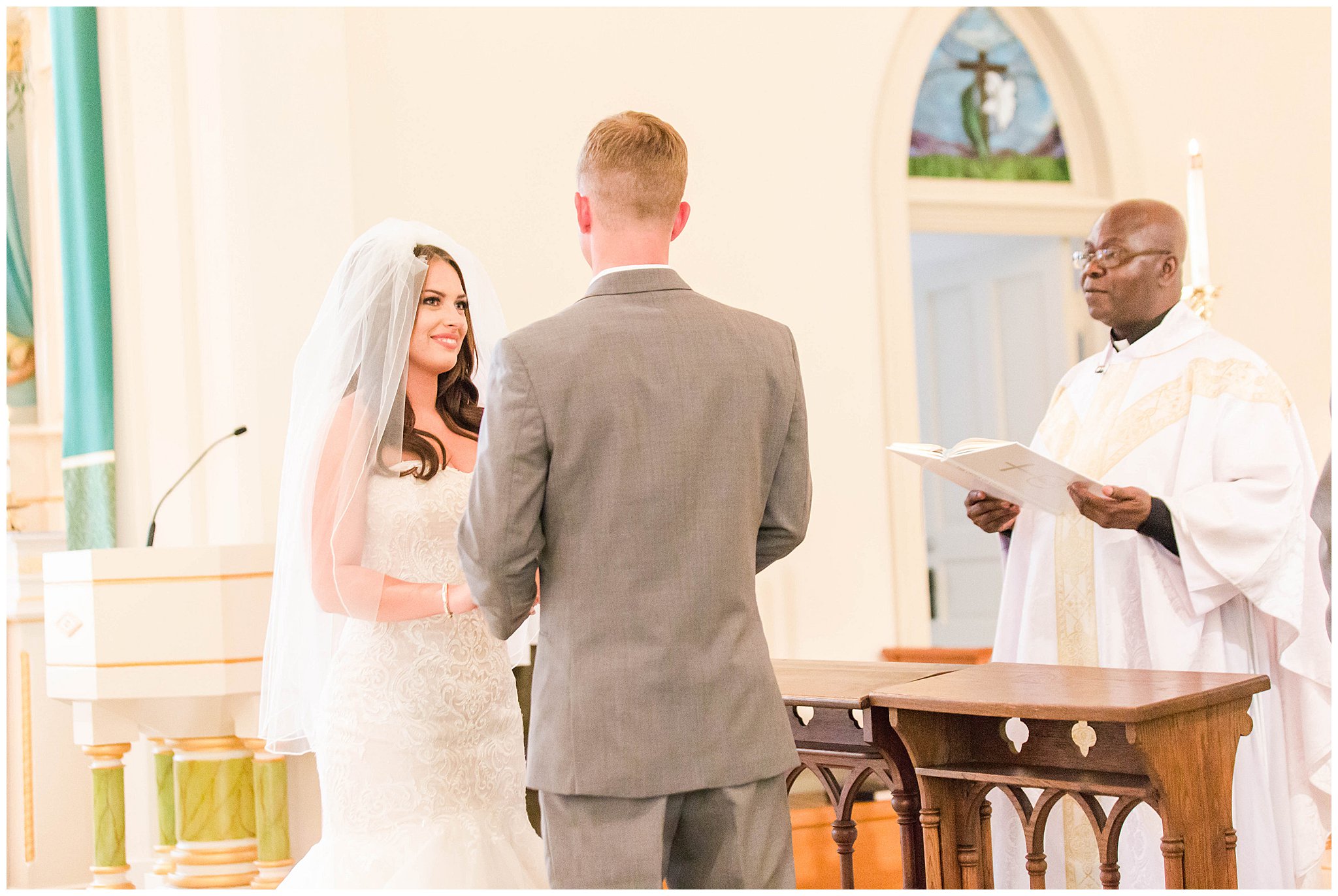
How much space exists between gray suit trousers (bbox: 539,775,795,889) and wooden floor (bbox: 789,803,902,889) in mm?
2433

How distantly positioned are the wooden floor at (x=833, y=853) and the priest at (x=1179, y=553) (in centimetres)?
110

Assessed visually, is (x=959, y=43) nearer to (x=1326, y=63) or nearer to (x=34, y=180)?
(x=1326, y=63)

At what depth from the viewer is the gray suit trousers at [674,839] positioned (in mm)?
1864

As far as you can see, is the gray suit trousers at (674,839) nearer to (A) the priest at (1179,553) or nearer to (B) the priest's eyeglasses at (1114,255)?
(A) the priest at (1179,553)

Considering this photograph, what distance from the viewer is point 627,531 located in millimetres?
1866

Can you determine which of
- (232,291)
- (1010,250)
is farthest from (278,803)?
(1010,250)

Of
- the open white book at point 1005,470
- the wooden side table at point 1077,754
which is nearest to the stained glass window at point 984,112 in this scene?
the open white book at point 1005,470

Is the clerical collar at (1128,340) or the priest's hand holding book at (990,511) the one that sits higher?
the clerical collar at (1128,340)

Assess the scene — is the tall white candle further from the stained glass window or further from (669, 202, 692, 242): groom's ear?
the stained glass window

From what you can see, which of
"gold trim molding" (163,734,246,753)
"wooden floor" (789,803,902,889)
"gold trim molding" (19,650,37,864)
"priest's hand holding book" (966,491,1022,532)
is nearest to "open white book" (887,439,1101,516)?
"priest's hand holding book" (966,491,1022,532)

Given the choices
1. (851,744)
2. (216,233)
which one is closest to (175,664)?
(216,233)

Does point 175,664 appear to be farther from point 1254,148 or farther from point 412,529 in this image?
point 1254,148

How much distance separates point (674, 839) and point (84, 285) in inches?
158

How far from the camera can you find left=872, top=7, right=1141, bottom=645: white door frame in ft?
19.8
